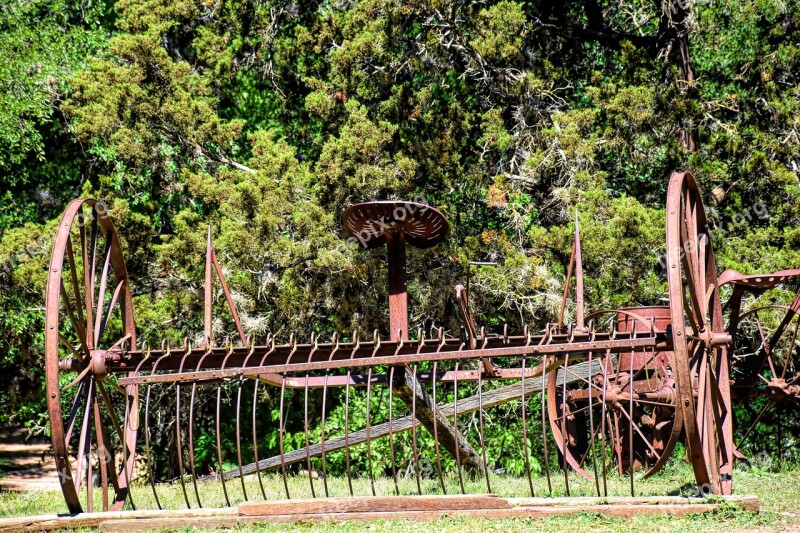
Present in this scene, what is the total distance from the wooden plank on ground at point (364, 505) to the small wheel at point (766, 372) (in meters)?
3.35

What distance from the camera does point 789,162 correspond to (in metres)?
9.73

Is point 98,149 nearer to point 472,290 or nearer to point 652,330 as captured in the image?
point 472,290

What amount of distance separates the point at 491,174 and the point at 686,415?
637 centimetres

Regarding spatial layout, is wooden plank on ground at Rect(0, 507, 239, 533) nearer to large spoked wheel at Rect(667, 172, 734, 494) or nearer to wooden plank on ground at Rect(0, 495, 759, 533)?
wooden plank on ground at Rect(0, 495, 759, 533)

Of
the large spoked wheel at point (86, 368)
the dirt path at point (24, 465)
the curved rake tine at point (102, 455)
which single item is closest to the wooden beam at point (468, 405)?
the large spoked wheel at point (86, 368)

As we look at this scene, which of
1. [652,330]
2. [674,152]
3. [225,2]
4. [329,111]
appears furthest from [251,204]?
[652,330]

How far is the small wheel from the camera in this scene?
7.62m

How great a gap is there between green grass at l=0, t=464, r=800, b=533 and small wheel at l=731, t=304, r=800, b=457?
28.4 inches

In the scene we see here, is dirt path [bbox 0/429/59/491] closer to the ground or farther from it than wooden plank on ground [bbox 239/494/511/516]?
closer to the ground

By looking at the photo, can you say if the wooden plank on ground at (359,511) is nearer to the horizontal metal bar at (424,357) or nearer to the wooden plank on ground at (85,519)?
the wooden plank on ground at (85,519)

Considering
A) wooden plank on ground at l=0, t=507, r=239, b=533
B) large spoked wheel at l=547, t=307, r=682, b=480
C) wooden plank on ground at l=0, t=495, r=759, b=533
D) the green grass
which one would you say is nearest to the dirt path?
the green grass

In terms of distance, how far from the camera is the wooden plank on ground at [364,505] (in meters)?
5.11

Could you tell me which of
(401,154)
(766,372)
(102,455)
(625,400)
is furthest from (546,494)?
(766,372)

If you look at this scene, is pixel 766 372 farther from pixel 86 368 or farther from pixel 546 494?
pixel 86 368
